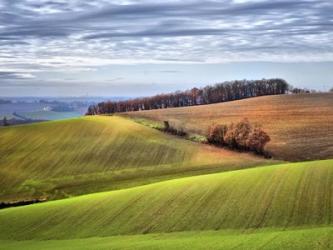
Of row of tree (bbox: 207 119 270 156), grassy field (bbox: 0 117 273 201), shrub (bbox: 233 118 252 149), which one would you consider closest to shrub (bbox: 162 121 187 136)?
grassy field (bbox: 0 117 273 201)

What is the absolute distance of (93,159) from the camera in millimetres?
69812

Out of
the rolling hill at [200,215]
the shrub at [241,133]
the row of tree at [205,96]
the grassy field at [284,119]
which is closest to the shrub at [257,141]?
the shrub at [241,133]

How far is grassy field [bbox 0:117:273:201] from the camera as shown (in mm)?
58219

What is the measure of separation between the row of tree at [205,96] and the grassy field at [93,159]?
79644 mm

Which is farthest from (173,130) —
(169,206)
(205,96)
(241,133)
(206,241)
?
(205,96)

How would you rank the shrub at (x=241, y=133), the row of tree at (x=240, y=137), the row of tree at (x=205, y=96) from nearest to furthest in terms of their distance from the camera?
the row of tree at (x=240, y=137) → the shrub at (x=241, y=133) → the row of tree at (x=205, y=96)

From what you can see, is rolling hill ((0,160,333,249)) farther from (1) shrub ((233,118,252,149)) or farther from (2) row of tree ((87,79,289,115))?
(2) row of tree ((87,79,289,115))

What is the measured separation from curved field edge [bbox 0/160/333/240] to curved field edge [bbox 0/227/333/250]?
1.63 metres

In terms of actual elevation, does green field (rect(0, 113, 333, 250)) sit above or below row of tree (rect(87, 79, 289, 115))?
below

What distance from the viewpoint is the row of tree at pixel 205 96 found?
170m

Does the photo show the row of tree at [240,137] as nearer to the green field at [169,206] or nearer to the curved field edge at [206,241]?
the green field at [169,206]

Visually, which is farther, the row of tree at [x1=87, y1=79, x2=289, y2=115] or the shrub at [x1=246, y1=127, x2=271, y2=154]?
the row of tree at [x1=87, y1=79, x2=289, y2=115]

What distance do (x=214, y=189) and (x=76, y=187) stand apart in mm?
22508

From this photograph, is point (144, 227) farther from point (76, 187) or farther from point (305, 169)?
point (76, 187)
